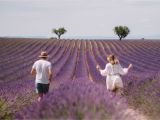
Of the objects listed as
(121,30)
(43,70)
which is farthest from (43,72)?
(121,30)

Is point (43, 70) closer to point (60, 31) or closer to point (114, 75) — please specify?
point (114, 75)

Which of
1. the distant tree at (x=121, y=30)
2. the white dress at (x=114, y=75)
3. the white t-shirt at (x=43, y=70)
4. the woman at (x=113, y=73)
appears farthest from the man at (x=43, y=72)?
the distant tree at (x=121, y=30)

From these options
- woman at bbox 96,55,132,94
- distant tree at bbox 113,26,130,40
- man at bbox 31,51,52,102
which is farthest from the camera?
distant tree at bbox 113,26,130,40

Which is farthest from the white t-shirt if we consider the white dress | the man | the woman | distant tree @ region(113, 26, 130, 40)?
distant tree @ region(113, 26, 130, 40)

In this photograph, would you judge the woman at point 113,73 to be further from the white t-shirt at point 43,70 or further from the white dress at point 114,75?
the white t-shirt at point 43,70

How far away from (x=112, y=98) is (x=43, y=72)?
11.5 ft

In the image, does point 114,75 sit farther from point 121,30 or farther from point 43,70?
point 121,30

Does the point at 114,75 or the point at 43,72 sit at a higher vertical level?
the point at 43,72

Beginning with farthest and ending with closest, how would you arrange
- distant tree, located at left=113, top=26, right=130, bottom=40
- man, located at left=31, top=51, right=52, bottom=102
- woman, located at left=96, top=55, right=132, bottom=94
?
distant tree, located at left=113, top=26, right=130, bottom=40
woman, located at left=96, top=55, right=132, bottom=94
man, located at left=31, top=51, right=52, bottom=102

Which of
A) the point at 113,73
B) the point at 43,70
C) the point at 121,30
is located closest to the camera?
the point at 43,70

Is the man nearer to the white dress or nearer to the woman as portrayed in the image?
the woman

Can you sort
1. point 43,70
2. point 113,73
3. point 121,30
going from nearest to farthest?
1. point 43,70
2. point 113,73
3. point 121,30

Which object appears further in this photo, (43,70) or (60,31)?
(60,31)

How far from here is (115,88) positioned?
11.4 metres
